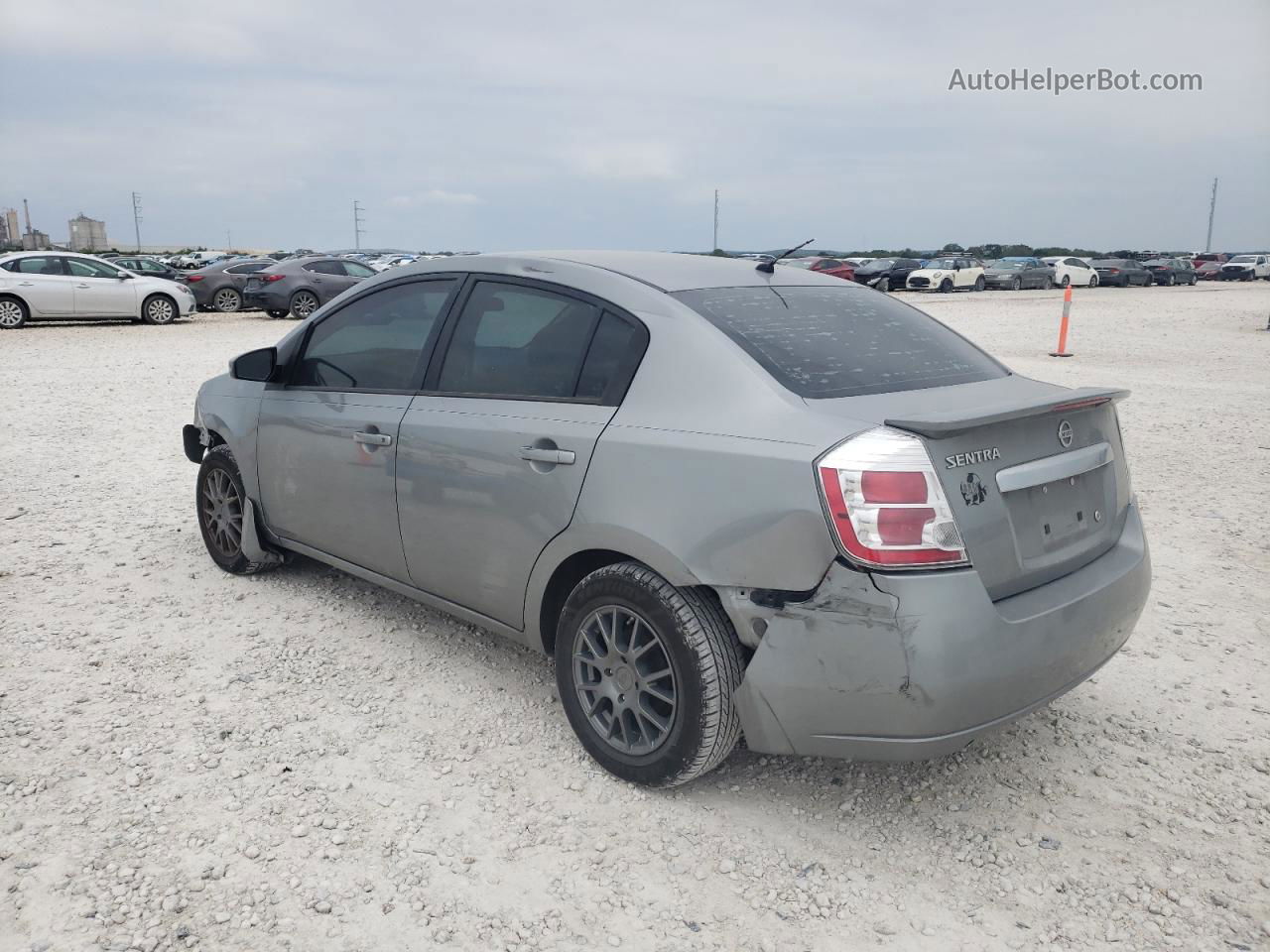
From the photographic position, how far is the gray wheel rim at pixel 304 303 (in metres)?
22.5

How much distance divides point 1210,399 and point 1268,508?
5285 mm

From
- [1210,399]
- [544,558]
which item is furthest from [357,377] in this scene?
[1210,399]

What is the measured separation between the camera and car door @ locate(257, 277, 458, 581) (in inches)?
153

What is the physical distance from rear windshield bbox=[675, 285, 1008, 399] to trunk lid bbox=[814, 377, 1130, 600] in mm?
116

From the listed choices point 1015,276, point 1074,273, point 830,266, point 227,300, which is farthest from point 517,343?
point 1074,273

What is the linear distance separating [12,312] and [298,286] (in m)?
5.57

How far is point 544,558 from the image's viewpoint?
3.25 metres

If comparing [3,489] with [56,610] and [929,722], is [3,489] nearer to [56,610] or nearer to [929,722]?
[56,610]

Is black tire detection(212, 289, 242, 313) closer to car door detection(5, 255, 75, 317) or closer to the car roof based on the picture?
car door detection(5, 255, 75, 317)

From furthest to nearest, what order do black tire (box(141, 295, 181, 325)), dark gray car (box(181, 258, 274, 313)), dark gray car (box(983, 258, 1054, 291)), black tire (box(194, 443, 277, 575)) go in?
dark gray car (box(983, 258, 1054, 291)), dark gray car (box(181, 258, 274, 313)), black tire (box(141, 295, 181, 325)), black tire (box(194, 443, 277, 575))

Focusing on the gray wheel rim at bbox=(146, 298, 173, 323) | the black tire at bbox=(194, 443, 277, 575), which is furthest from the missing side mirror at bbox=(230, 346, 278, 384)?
the gray wheel rim at bbox=(146, 298, 173, 323)

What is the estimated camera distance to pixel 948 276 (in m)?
37.8

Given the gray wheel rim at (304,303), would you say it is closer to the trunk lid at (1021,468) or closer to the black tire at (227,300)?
the black tire at (227,300)

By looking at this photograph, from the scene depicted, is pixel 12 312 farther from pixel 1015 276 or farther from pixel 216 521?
pixel 1015 276
